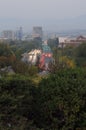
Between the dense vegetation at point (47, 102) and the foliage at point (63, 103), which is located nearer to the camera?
the dense vegetation at point (47, 102)

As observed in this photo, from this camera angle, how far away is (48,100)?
34.1 feet

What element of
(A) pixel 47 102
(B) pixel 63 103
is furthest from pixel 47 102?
(B) pixel 63 103

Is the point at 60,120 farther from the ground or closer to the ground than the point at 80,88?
closer to the ground

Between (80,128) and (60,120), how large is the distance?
49 cm

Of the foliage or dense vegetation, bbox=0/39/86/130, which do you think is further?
the foliage

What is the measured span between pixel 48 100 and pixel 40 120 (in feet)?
1.83

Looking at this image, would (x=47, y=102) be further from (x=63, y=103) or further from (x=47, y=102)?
(x=63, y=103)

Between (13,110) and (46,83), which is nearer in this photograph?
(13,110)

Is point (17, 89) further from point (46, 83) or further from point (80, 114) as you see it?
point (80, 114)

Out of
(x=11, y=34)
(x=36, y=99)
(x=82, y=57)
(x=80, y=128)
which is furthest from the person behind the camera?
(x=11, y=34)

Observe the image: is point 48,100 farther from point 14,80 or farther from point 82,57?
point 82,57

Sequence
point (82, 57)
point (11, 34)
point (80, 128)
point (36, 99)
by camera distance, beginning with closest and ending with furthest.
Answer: point (80, 128) → point (36, 99) → point (82, 57) → point (11, 34)

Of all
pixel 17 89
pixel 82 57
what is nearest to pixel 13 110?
pixel 17 89

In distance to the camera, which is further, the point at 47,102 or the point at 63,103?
the point at 47,102
